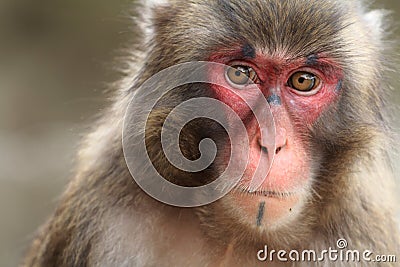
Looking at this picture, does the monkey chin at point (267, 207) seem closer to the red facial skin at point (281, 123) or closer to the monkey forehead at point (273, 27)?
the red facial skin at point (281, 123)

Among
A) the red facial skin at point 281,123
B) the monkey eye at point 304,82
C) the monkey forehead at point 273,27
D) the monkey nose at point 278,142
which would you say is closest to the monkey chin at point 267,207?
the red facial skin at point 281,123

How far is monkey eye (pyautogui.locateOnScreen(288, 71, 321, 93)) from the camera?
13.2ft

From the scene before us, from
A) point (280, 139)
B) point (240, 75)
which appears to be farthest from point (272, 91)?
point (280, 139)

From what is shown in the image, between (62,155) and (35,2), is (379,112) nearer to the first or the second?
(62,155)

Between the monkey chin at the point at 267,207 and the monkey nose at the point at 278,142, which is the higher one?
the monkey nose at the point at 278,142

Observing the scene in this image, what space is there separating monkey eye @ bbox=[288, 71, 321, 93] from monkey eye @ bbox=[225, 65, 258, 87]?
202 millimetres

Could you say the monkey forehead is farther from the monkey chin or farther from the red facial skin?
the monkey chin

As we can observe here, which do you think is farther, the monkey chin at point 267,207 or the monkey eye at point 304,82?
the monkey eye at point 304,82

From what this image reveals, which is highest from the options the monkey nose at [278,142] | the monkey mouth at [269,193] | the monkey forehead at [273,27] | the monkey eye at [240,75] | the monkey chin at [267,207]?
the monkey forehead at [273,27]

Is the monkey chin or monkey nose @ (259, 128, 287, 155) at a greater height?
monkey nose @ (259, 128, 287, 155)

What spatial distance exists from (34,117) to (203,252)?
7.17 m

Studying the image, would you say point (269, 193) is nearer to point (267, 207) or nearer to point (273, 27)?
point (267, 207)

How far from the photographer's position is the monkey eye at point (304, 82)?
13.2 feet

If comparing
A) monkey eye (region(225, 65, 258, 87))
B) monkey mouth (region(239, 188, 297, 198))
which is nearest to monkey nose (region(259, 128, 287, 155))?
monkey mouth (region(239, 188, 297, 198))
